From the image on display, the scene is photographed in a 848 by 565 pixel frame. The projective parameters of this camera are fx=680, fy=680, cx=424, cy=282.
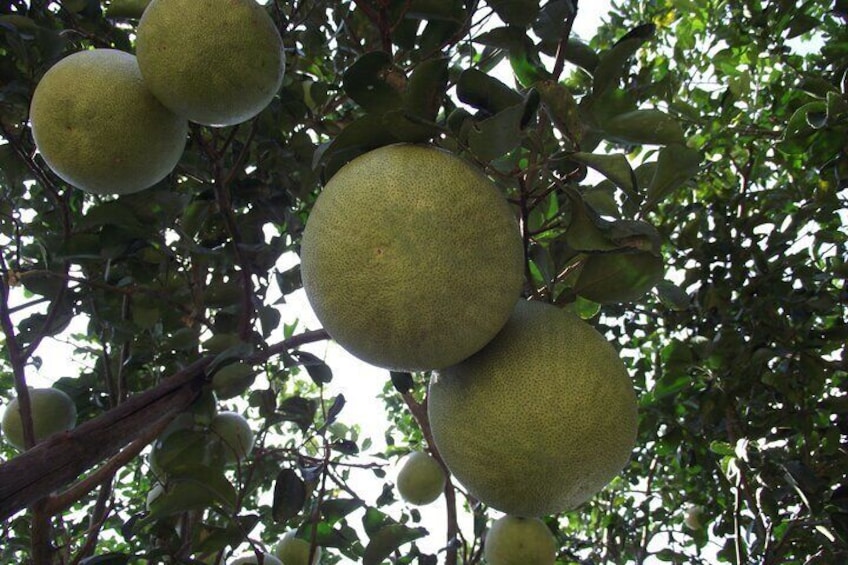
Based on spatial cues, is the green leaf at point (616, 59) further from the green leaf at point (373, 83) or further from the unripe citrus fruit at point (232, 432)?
the unripe citrus fruit at point (232, 432)

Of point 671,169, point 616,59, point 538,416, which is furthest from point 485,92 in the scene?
point 538,416

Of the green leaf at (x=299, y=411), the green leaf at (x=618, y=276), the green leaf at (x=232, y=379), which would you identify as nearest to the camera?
the green leaf at (x=618, y=276)

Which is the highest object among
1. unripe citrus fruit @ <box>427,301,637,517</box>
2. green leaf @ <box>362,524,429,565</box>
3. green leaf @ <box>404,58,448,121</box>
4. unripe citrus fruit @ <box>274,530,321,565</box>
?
green leaf @ <box>404,58,448,121</box>

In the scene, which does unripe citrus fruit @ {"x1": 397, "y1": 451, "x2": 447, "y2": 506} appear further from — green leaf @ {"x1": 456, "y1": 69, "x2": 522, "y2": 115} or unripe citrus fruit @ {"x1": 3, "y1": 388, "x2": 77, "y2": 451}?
green leaf @ {"x1": 456, "y1": 69, "x2": 522, "y2": 115}

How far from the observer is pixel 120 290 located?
1.80 meters

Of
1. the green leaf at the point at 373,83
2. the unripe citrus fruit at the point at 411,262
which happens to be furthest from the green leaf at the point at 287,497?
the green leaf at the point at 373,83

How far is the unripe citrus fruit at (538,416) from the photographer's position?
112 cm

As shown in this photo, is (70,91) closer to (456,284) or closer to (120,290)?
(120,290)

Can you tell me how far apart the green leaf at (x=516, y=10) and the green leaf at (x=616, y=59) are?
232 millimetres

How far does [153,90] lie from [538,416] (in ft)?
3.61

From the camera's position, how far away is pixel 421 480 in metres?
2.55

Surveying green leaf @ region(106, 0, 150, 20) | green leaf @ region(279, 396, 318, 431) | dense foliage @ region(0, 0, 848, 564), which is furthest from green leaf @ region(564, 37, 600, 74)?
green leaf @ region(279, 396, 318, 431)

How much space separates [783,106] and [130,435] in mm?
2610

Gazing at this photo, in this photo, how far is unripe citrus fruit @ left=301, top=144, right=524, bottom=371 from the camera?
1.01 metres
